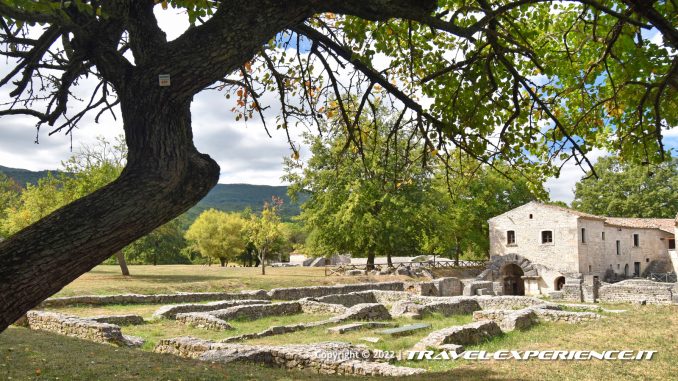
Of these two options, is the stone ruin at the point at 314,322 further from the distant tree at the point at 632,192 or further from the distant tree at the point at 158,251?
the distant tree at the point at 632,192

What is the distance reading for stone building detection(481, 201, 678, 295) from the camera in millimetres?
39812

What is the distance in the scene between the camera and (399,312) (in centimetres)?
2038

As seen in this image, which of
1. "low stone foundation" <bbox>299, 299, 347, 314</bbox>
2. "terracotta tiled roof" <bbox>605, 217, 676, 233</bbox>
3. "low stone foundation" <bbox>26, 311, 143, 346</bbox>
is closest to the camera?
"low stone foundation" <bbox>26, 311, 143, 346</bbox>

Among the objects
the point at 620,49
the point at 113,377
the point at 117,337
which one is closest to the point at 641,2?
the point at 620,49

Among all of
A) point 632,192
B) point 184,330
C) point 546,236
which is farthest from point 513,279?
point 184,330

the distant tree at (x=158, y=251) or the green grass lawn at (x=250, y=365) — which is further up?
the distant tree at (x=158, y=251)

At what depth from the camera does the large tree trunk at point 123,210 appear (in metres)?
3.76

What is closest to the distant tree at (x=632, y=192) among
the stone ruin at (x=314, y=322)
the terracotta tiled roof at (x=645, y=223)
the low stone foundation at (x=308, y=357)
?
the terracotta tiled roof at (x=645, y=223)

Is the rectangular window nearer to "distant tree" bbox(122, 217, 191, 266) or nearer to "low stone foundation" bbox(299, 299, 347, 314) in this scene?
"low stone foundation" bbox(299, 299, 347, 314)

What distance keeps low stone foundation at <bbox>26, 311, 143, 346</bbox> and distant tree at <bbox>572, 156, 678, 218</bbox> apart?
5455 centimetres

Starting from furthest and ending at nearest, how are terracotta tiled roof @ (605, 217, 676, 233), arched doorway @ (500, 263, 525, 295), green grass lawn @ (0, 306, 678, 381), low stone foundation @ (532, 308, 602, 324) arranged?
1. terracotta tiled roof @ (605, 217, 676, 233)
2. arched doorway @ (500, 263, 525, 295)
3. low stone foundation @ (532, 308, 602, 324)
4. green grass lawn @ (0, 306, 678, 381)

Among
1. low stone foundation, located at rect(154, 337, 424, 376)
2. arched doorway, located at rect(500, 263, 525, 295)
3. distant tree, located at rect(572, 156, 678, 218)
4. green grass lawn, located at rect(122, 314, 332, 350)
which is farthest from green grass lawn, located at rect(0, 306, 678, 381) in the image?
distant tree, located at rect(572, 156, 678, 218)

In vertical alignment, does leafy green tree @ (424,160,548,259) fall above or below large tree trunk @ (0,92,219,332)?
above

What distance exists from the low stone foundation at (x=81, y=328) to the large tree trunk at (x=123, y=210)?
9877mm
